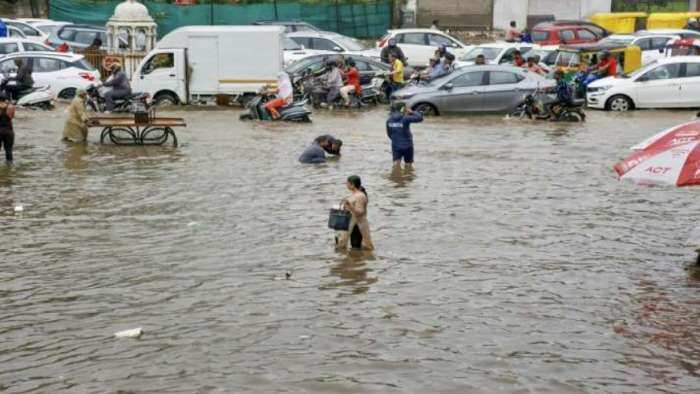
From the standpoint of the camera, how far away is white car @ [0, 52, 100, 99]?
30.4 meters

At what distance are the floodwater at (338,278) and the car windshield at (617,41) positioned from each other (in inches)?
547

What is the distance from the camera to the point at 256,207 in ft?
56.7

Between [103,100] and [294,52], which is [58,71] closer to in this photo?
[103,100]

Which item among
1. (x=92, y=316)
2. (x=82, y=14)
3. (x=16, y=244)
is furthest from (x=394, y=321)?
(x=82, y=14)

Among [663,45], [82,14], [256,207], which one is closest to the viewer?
[256,207]

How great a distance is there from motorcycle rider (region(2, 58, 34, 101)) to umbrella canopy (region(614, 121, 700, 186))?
1960 centimetres

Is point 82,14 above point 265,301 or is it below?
above

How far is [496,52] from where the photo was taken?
114 feet

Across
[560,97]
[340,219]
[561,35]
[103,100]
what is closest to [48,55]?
[103,100]

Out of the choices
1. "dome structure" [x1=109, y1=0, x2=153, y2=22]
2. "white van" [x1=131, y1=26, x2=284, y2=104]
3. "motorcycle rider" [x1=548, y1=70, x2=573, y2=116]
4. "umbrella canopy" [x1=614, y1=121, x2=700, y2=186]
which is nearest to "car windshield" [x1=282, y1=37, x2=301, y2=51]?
"dome structure" [x1=109, y1=0, x2=153, y2=22]

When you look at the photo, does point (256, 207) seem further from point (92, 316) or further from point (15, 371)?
point (15, 371)

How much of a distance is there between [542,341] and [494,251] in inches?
142

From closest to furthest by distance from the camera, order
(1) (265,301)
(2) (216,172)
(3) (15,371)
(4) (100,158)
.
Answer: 1. (3) (15,371)
2. (1) (265,301)
3. (2) (216,172)
4. (4) (100,158)

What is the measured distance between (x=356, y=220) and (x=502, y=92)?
15.1m
